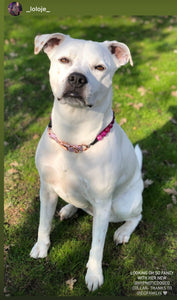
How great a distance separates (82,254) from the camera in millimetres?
3205

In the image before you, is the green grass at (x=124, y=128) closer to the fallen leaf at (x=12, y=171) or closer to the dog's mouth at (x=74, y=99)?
the fallen leaf at (x=12, y=171)

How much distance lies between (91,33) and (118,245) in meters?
5.74

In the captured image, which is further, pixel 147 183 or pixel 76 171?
pixel 147 183

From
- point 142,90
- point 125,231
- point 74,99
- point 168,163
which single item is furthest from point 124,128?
point 74,99

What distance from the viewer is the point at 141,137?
4.90 metres

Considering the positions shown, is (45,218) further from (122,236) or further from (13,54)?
(13,54)

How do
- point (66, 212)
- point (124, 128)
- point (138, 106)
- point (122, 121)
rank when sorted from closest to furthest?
point (66, 212) < point (124, 128) < point (122, 121) < point (138, 106)

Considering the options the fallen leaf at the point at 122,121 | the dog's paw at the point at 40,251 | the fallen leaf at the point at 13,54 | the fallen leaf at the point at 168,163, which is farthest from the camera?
the fallen leaf at the point at 13,54

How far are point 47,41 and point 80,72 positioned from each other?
508 mm

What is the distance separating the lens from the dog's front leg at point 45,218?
9.49ft

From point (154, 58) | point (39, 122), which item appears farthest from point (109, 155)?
point (154, 58)

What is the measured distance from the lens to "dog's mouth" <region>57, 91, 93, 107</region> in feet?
7.15

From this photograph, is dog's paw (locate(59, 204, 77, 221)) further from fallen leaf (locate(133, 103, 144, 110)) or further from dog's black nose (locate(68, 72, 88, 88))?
fallen leaf (locate(133, 103, 144, 110))

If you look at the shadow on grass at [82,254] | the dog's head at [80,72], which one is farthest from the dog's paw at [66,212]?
the dog's head at [80,72]
